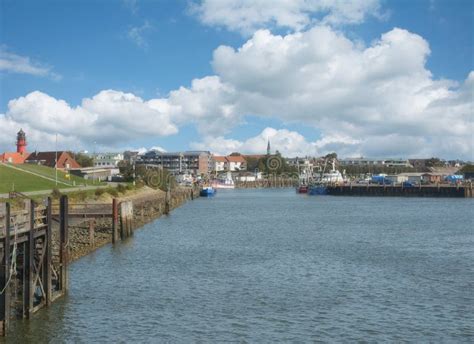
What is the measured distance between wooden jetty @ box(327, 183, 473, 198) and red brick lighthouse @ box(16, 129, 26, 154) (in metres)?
94.0

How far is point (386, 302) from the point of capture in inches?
1045

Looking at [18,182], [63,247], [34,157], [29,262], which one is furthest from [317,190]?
[29,262]

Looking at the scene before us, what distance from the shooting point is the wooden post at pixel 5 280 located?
2036cm

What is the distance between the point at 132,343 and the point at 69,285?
33.2 ft

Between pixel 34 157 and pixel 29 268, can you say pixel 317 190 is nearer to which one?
pixel 34 157

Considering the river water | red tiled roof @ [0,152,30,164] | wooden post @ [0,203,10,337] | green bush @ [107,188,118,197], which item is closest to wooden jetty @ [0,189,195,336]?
wooden post @ [0,203,10,337]

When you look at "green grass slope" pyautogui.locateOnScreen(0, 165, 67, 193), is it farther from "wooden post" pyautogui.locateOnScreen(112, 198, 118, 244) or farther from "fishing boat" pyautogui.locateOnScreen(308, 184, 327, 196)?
"fishing boat" pyautogui.locateOnScreen(308, 184, 327, 196)

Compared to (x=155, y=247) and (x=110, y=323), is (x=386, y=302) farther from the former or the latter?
(x=155, y=247)

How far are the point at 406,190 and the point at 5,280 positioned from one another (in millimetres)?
146533

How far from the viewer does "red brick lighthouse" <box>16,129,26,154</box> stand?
178850mm

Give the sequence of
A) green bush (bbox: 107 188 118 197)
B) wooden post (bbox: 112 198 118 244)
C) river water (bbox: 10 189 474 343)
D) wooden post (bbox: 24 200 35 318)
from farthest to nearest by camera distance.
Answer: green bush (bbox: 107 188 118 197) → wooden post (bbox: 112 198 118 244) → wooden post (bbox: 24 200 35 318) → river water (bbox: 10 189 474 343)

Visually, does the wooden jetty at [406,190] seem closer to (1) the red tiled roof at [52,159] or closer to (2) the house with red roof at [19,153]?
(1) the red tiled roof at [52,159]

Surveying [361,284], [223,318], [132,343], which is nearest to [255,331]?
[223,318]

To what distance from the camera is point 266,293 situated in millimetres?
28281
